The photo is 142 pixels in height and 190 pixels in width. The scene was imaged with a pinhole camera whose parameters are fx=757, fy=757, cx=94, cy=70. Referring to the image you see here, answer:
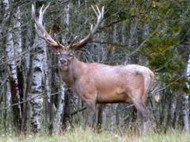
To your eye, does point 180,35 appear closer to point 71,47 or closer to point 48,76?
point 48,76

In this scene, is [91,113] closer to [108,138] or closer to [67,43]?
[108,138]

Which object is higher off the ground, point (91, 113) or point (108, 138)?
point (108, 138)

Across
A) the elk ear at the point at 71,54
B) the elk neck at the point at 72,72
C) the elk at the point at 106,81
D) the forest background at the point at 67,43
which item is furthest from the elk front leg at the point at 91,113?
the forest background at the point at 67,43

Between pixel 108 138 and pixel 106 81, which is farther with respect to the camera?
pixel 106 81

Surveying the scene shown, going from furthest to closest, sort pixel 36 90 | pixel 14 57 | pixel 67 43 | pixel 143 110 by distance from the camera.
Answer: pixel 67 43 → pixel 36 90 → pixel 14 57 → pixel 143 110

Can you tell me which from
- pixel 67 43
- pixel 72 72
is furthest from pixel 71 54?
pixel 67 43

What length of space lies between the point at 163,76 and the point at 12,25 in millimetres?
5768

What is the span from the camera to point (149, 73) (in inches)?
552

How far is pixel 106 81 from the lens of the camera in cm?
1412

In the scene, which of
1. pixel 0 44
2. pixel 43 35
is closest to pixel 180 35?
pixel 0 44

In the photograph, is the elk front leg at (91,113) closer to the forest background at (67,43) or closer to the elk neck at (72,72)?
the elk neck at (72,72)

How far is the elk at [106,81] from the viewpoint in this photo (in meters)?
14.0

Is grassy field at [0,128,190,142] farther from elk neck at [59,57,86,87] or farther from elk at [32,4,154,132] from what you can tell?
elk neck at [59,57,86,87]

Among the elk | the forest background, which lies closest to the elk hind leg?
the elk
